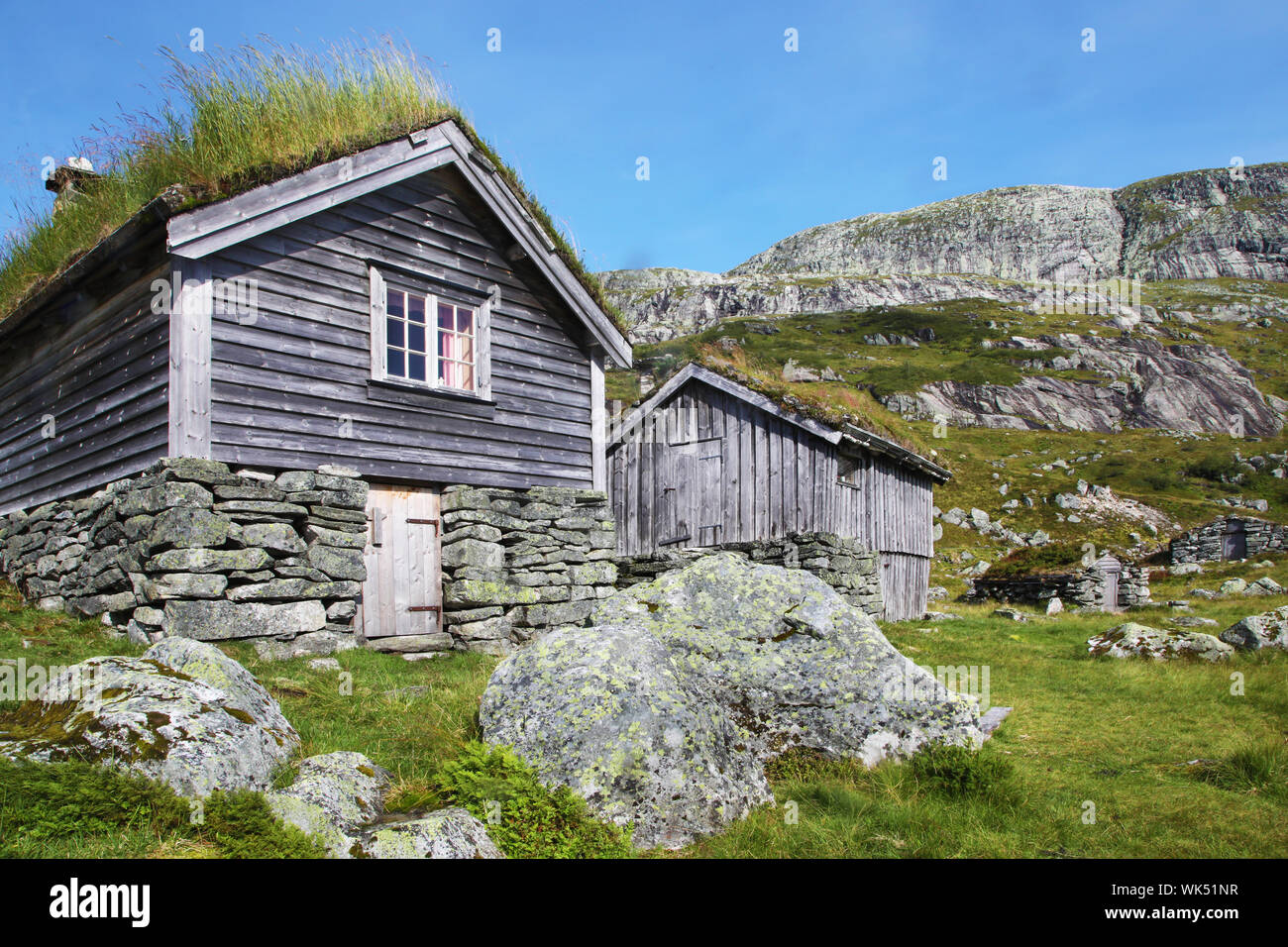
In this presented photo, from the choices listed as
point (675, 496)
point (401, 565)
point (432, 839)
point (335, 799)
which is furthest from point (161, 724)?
point (675, 496)

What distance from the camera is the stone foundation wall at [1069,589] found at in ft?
75.9

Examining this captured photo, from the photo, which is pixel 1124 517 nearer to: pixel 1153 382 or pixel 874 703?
pixel 1153 382

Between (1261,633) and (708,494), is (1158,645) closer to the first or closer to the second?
(1261,633)

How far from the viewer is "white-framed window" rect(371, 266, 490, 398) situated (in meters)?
10.3

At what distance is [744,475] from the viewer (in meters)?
17.5

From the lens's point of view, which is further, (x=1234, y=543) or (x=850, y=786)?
(x=1234, y=543)

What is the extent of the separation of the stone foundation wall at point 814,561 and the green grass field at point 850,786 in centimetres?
676

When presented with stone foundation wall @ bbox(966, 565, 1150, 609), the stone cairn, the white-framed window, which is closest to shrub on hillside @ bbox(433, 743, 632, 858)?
the stone cairn

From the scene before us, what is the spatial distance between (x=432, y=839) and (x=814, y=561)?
1344cm

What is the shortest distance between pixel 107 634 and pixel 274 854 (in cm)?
649

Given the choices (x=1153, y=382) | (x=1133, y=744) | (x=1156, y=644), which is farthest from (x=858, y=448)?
(x=1153, y=382)

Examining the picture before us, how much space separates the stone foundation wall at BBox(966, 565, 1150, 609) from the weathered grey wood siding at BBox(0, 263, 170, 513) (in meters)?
23.3

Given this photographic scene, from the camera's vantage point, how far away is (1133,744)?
7.44m

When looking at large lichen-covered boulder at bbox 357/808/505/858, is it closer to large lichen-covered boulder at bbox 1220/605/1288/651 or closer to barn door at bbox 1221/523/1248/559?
large lichen-covered boulder at bbox 1220/605/1288/651
